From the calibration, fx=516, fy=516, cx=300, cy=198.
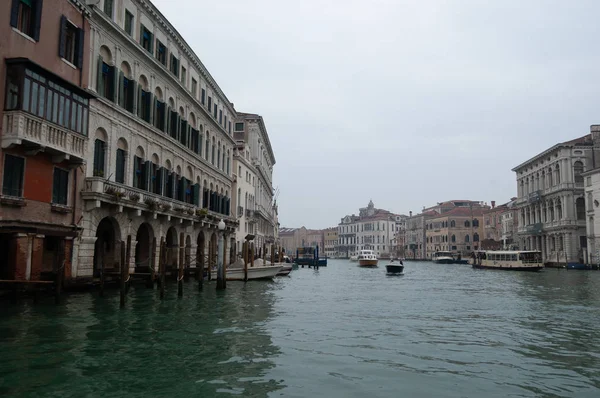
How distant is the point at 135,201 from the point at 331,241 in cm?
14428

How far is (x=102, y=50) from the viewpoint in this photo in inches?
781

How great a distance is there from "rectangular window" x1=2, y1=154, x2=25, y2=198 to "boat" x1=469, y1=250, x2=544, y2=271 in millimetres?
47615

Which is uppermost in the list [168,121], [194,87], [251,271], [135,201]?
[194,87]

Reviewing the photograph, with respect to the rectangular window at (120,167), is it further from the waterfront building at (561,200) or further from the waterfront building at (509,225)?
the waterfront building at (509,225)

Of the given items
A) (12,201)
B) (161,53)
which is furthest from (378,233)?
(12,201)

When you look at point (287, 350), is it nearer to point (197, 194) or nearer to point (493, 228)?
point (197, 194)

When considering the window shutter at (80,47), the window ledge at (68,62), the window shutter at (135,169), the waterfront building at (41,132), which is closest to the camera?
the waterfront building at (41,132)

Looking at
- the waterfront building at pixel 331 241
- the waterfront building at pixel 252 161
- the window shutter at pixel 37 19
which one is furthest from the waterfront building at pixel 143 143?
the waterfront building at pixel 331 241

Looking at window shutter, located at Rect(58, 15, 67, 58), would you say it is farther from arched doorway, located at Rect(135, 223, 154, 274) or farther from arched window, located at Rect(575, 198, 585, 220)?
arched window, located at Rect(575, 198, 585, 220)

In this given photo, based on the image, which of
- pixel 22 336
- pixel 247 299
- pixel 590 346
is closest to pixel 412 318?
pixel 590 346

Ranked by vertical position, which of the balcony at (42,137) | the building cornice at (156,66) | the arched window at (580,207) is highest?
the building cornice at (156,66)

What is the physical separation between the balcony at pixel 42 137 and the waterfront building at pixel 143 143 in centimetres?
172

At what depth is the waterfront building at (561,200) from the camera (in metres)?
58.0

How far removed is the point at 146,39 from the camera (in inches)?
936
